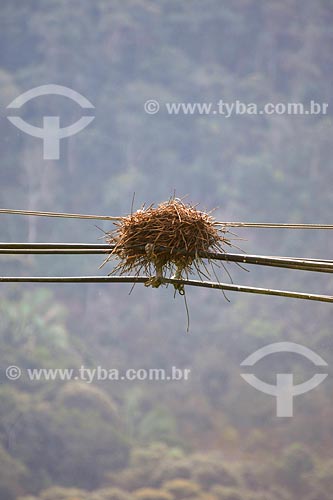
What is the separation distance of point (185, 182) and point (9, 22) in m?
4.52

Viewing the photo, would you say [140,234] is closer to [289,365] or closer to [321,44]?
[289,365]

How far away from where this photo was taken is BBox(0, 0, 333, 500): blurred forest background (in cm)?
1537

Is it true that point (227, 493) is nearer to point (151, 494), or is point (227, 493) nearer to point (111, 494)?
point (151, 494)

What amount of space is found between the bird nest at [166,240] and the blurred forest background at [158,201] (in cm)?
1162

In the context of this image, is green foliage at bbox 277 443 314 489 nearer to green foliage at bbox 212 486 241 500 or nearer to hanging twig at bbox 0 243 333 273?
green foliage at bbox 212 486 241 500

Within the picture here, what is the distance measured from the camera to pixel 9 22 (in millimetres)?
17984

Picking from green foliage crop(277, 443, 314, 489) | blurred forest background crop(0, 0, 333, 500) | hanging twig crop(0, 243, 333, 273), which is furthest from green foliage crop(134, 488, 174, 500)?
hanging twig crop(0, 243, 333, 273)

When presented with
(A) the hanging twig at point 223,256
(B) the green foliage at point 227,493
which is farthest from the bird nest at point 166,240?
(B) the green foliage at point 227,493

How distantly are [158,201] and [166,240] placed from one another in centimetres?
1395

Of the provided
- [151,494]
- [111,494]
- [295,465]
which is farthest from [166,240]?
[295,465]

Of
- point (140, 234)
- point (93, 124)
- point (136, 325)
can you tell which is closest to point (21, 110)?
point (93, 124)

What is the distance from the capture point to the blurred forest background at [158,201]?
15.4 meters

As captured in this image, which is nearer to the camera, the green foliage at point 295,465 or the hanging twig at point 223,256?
the hanging twig at point 223,256

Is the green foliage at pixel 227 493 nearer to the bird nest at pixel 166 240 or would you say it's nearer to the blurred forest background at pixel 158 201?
the blurred forest background at pixel 158 201
